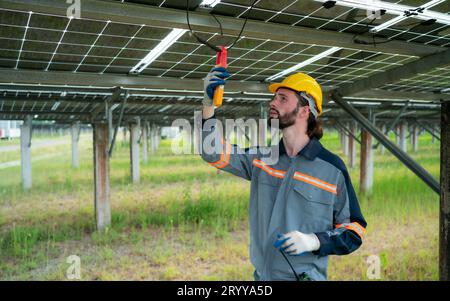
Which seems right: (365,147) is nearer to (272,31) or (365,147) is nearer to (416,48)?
(416,48)

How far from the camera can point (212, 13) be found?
3.42 meters

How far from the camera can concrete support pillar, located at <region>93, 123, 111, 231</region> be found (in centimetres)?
900

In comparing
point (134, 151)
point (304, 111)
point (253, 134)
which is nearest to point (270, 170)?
point (304, 111)

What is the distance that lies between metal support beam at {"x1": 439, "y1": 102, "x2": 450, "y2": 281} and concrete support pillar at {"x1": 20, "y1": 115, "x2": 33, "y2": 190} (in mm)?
11191

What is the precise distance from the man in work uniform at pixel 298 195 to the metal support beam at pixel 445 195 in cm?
220

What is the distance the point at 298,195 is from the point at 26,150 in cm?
1301

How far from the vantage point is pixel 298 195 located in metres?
2.43

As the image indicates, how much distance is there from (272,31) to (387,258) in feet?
18.3

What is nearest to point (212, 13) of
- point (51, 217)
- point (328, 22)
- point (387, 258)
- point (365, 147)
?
point (328, 22)

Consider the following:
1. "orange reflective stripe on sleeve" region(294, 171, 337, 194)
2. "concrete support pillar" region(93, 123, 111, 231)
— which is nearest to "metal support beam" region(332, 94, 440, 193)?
"orange reflective stripe on sleeve" region(294, 171, 337, 194)

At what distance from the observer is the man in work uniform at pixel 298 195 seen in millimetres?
2361

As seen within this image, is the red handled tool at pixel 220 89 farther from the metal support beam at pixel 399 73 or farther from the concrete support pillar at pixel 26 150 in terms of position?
the concrete support pillar at pixel 26 150

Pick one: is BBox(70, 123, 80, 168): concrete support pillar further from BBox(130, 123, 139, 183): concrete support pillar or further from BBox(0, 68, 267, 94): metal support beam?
BBox(0, 68, 267, 94): metal support beam
